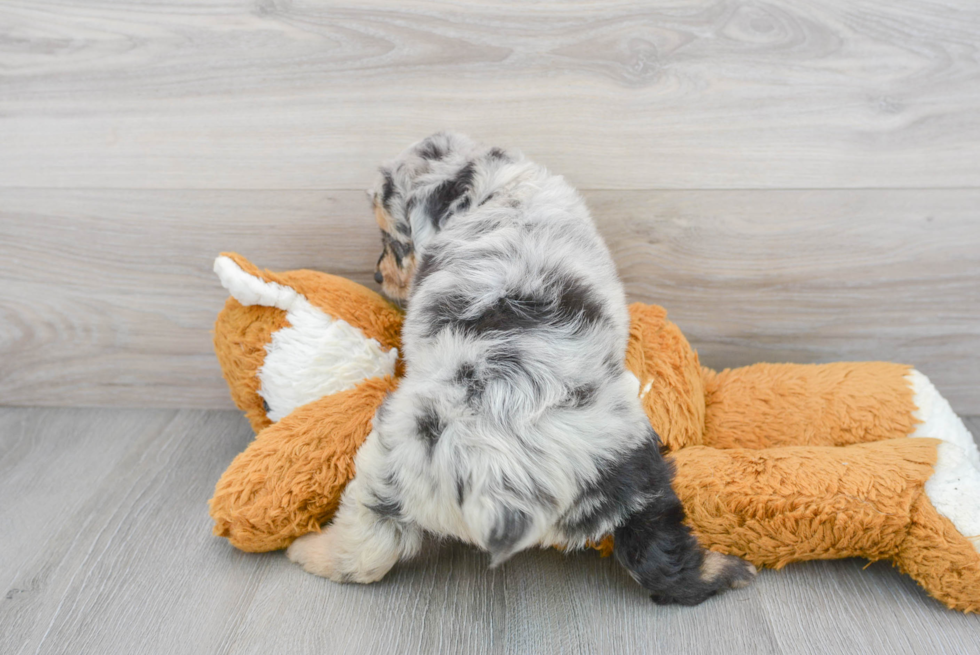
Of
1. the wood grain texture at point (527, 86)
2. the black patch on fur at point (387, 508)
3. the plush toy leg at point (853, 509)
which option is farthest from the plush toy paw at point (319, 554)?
the wood grain texture at point (527, 86)

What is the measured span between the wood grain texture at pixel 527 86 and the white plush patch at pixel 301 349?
1.32 feet

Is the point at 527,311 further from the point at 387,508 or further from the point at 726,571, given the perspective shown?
the point at 726,571

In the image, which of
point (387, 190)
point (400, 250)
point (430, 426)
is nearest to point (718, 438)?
point (430, 426)

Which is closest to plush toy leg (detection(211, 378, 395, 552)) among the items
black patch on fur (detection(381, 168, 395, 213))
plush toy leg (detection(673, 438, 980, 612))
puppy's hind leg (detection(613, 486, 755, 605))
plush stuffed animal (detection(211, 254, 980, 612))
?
plush stuffed animal (detection(211, 254, 980, 612))

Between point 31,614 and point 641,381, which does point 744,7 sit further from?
point 31,614

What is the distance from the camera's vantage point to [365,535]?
1280 millimetres

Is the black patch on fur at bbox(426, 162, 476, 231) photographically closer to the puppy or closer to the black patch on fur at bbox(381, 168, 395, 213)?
the puppy

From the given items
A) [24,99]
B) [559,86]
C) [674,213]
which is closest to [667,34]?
[559,86]

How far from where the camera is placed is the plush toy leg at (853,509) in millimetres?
1258

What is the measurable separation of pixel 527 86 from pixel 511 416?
0.96 meters

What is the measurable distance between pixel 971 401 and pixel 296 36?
Answer: 219 centimetres

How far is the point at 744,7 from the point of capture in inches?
62.8

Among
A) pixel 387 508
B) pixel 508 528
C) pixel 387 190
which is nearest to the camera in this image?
pixel 508 528

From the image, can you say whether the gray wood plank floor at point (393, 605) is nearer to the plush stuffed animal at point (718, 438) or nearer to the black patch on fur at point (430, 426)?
the plush stuffed animal at point (718, 438)
